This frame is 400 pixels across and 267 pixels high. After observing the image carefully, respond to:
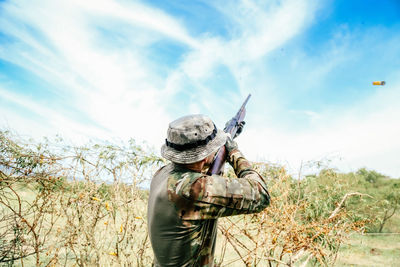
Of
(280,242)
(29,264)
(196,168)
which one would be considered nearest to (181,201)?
(196,168)

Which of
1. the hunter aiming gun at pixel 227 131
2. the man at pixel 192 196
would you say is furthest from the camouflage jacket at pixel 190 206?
the hunter aiming gun at pixel 227 131

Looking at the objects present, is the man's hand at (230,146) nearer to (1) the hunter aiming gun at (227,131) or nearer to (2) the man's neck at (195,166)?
(1) the hunter aiming gun at (227,131)

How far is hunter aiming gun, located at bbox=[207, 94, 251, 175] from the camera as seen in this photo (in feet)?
6.14

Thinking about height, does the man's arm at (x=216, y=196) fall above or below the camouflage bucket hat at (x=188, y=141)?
below

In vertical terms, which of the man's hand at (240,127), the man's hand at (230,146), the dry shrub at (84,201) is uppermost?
Answer: the man's hand at (240,127)

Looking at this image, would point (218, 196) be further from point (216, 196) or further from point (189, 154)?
point (189, 154)

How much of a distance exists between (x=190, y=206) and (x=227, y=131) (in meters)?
1.41

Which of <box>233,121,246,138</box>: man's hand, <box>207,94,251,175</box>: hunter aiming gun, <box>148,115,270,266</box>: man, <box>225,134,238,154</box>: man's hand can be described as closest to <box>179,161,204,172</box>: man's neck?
<box>148,115,270,266</box>: man

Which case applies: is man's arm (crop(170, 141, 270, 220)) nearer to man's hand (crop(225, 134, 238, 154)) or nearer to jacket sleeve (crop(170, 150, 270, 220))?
jacket sleeve (crop(170, 150, 270, 220))

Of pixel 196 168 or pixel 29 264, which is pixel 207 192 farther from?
pixel 29 264

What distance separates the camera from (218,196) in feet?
4.76

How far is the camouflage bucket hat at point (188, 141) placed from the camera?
163cm

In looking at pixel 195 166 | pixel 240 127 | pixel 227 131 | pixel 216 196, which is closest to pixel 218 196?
pixel 216 196

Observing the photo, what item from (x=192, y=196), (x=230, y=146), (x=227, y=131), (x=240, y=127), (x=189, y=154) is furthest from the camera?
(x=240, y=127)
